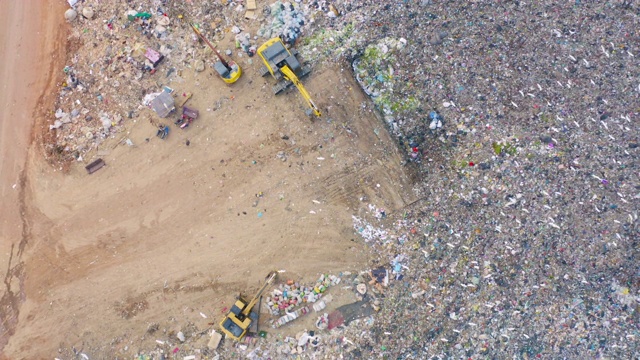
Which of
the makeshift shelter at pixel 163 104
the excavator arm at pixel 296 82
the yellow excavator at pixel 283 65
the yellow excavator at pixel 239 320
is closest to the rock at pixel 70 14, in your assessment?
the makeshift shelter at pixel 163 104

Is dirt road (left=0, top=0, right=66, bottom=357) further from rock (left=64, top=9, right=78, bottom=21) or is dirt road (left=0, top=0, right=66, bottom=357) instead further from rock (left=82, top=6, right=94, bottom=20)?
rock (left=82, top=6, right=94, bottom=20)

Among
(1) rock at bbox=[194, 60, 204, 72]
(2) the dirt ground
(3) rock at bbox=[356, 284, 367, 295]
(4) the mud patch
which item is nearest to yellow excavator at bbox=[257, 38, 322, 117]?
(2) the dirt ground

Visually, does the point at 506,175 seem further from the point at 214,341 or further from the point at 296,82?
the point at 214,341

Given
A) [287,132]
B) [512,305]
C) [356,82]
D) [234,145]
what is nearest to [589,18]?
[356,82]

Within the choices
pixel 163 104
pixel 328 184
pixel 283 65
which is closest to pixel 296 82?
pixel 283 65

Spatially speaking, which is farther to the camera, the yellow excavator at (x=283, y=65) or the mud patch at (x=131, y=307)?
the mud patch at (x=131, y=307)

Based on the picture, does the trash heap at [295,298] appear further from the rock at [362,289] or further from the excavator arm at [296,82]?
the excavator arm at [296,82]

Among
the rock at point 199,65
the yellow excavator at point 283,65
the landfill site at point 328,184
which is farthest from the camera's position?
the rock at point 199,65

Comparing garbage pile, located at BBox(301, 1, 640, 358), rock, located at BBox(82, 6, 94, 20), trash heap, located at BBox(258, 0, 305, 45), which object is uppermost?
rock, located at BBox(82, 6, 94, 20)
